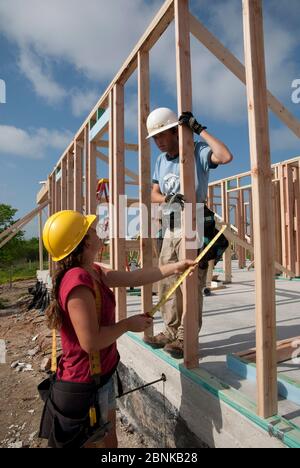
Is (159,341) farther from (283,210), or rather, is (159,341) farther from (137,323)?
(283,210)

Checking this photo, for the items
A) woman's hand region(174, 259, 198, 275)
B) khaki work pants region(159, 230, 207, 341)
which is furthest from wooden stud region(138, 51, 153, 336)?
woman's hand region(174, 259, 198, 275)

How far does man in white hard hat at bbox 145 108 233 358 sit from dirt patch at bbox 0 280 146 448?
934 millimetres

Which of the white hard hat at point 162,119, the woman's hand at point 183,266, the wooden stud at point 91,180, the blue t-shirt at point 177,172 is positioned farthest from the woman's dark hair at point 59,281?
the wooden stud at point 91,180

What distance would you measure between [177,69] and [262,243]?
139cm

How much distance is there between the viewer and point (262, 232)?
156cm

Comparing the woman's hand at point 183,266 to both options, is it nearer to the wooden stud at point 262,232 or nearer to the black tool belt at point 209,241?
the black tool belt at point 209,241

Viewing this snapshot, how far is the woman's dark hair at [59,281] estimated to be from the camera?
1577mm

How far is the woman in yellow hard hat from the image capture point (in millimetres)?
1503

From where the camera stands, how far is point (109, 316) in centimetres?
174

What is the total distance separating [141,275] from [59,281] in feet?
1.94

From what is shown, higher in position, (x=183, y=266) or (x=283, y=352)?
(x=183, y=266)

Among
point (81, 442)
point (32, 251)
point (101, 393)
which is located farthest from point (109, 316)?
point (32, 251)

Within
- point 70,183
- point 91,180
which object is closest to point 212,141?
point 91,180
